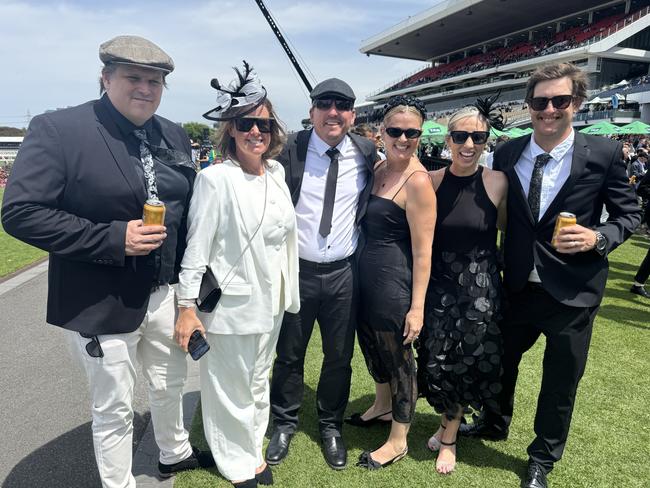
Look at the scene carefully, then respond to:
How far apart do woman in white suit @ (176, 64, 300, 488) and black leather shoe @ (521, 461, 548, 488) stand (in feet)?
5.27

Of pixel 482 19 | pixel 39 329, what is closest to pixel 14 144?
pixel 482 19

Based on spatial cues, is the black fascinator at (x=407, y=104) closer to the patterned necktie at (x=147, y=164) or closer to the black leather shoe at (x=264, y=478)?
the patterned necktie at (x=147, y=164)

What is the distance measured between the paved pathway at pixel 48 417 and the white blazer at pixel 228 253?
116 centimetres

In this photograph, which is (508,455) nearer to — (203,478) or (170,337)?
(203,478)

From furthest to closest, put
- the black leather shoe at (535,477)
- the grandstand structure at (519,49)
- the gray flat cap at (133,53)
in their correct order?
the grandstand structure at (519,49), the black leather shoe at (535,477), the gray flat cap at (133,53)

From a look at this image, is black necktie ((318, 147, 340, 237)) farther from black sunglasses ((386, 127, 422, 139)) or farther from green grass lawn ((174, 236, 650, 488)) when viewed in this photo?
green grass lawn ((174, 236, 650, 488))

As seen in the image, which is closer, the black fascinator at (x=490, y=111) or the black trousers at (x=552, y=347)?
the black trousers at (x=552, y=347)

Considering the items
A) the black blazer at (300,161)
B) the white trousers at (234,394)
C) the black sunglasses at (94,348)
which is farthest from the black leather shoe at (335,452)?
the black sunglasses at (94,348)

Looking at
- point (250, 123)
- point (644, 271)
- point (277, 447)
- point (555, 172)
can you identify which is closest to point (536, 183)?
point (555, 172)

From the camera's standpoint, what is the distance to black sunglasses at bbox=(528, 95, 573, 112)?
95.4 inches

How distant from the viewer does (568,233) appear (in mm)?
2266

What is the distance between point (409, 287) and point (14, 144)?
94187mm

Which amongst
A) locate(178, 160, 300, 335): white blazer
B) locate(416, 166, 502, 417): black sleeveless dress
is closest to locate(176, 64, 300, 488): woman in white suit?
locate(178, 160, 300, 335): white blazer

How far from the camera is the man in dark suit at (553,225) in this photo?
2.44m
